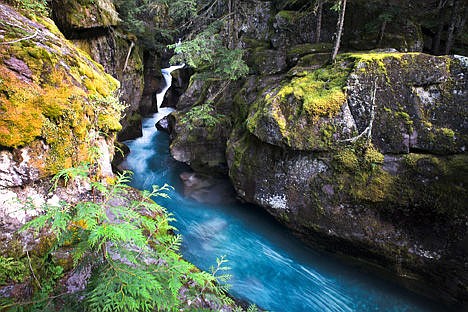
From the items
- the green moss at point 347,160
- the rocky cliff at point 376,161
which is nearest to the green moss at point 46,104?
the rocky cliff at point 376,161

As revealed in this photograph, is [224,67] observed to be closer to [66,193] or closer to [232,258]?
[232,258]

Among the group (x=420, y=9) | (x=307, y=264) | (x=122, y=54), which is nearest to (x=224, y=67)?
(x=122, y=54)

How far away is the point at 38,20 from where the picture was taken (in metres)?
5.21

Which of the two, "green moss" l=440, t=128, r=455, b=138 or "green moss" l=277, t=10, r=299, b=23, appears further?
"green moss" l=277, t=10, r=299, b=23

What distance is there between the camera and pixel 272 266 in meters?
7.86

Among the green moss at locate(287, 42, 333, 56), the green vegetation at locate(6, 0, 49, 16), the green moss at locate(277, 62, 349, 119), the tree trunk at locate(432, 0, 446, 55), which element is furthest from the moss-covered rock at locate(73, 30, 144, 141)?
the tree trunk at locate(432, 0, 446, 55)

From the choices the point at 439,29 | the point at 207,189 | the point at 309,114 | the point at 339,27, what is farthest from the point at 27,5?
the point at 439,29

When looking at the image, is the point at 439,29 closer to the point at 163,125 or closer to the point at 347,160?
the point at 347,160

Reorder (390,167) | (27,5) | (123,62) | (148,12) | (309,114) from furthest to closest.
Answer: (148,12) → (123,62) → (309,114) → (390,167) → (27,5)

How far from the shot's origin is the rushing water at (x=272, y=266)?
684 centimetres

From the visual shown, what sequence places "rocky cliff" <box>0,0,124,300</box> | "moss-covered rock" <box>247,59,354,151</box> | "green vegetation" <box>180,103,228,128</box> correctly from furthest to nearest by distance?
"green vegetation" <box>180,103,228,128</box> → "moss-covered rock" <box>247,59,354,151</box> → "rocky cliff" <box>0,0,124,300</box>

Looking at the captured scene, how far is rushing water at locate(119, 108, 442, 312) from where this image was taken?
269 inches

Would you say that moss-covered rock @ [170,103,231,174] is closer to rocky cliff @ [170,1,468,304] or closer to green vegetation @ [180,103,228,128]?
green vegetation @ [180,103,228,128]

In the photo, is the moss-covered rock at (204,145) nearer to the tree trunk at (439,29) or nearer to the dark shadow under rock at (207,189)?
the dark shadow under rock at (207,189)
